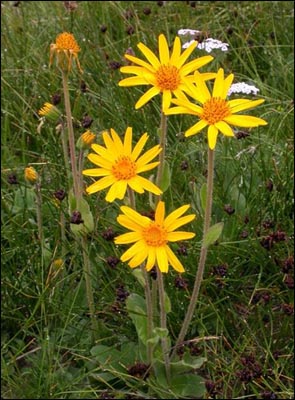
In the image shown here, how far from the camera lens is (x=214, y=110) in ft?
4.14

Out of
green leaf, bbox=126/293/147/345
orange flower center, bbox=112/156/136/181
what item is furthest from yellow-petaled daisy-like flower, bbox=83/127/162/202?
green leaf, bbox=126/293/147/345

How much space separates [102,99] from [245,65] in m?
0.50

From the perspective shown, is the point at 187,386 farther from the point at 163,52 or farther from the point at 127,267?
the point at 163,52

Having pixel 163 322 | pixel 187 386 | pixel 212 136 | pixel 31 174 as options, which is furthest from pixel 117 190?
pixel 187 386

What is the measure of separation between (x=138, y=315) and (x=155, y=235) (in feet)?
1.11

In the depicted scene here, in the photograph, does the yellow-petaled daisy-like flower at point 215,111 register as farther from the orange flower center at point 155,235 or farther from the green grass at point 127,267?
the green grass at point 127,267

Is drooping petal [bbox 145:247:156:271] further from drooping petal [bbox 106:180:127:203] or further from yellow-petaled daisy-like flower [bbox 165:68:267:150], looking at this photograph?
yellow-petaled daisy-like flower [bbox 165:68:267:150]

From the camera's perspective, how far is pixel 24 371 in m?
1.73

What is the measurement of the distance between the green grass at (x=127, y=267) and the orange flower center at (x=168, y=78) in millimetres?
472

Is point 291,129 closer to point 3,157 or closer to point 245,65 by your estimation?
point 245,65

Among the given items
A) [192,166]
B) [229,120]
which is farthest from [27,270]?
[229,120]

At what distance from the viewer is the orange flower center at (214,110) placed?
1.25m

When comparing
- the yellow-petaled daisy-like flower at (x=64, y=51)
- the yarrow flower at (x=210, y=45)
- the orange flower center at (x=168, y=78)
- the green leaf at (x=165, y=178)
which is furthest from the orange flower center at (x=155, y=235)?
the yarrow flower at (x=210, y=45)

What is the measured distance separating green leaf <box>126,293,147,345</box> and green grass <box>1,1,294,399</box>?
0.35 ft
